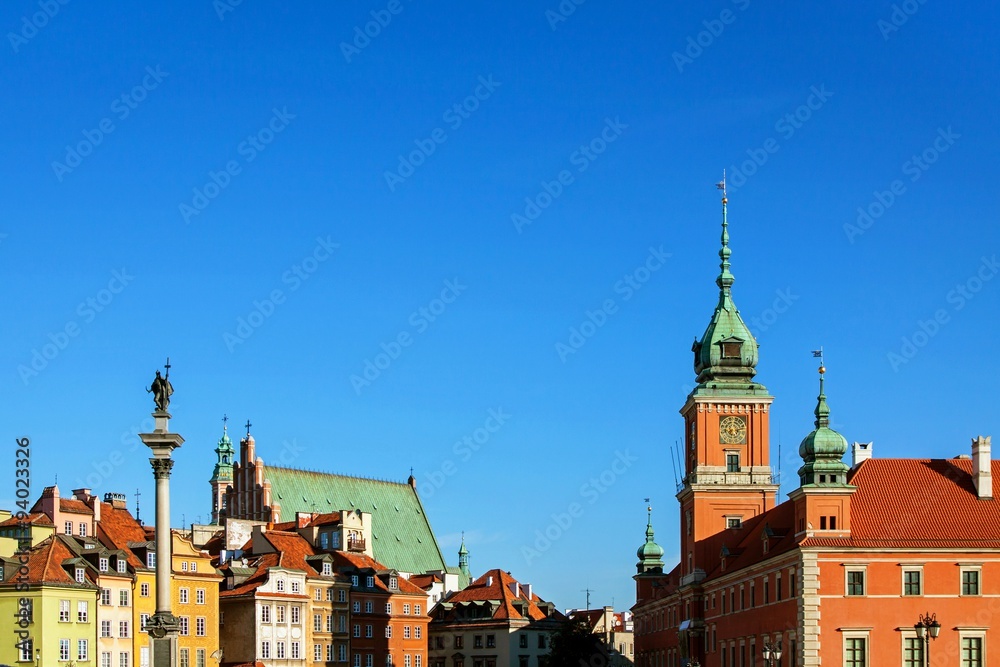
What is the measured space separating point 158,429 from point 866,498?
47.2m

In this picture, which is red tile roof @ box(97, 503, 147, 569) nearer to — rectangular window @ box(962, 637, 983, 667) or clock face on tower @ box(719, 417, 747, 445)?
A: clock face on tower @ box(719, 417, 747, 445)

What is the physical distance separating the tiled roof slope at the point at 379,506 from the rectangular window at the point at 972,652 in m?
72.4

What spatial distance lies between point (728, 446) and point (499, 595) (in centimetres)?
3513

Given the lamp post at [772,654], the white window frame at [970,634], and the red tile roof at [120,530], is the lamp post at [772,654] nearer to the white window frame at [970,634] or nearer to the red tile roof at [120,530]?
the white window frame at [970,634]

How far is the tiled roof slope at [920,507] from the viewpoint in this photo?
8594 cm

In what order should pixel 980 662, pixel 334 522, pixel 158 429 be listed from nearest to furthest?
pixel 158 429
pixel 980 662
pixel 334 522

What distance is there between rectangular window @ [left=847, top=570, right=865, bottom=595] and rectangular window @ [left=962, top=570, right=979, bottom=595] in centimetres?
494

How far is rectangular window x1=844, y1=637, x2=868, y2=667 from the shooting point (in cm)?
8488

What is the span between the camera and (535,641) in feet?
464

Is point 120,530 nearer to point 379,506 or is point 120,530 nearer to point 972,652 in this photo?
point 379,506

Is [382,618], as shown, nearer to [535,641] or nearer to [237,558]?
[237,558]

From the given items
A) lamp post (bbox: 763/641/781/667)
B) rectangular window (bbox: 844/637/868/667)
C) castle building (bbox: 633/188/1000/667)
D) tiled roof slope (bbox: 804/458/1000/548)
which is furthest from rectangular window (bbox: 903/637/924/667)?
lamp post (bbox: 763/641/781/667)

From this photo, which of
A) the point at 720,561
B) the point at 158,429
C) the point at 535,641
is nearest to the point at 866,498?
the point at 720,561

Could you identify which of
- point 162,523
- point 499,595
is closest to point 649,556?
point 499,595
